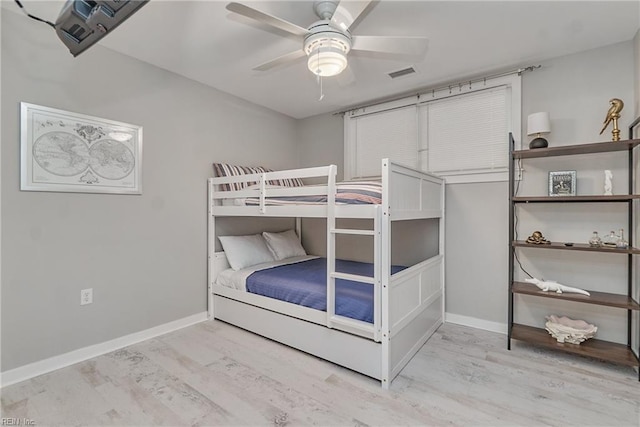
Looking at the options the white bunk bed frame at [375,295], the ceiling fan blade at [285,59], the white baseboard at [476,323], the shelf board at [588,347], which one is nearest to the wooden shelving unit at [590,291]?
the shelf board at [588,347]

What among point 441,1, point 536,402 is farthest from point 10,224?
point 536,402

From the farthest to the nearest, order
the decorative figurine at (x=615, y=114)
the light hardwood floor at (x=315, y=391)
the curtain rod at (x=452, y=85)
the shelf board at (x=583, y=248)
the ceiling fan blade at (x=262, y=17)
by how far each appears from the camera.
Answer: the curtain rod at (x=452, y=85) → the decorative figurine at (x=615, y=114) → the shelf board at (x=583, y=248) → the light hardwood floor at (x=315, y=391) → the ceiling fan blade at (x=262, y=17)

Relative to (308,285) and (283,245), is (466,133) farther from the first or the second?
(283,245)

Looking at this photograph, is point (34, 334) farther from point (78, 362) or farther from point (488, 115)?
point (488, 115)

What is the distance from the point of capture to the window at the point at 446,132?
9.12 ft

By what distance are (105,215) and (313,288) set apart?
176cm

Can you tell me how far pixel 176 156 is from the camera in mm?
2879

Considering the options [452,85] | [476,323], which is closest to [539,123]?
[452,85]

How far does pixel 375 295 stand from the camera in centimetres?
197

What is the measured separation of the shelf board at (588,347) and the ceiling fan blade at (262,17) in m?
2.75

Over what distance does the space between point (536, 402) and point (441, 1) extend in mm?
2480

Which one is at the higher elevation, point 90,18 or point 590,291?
point 90,18

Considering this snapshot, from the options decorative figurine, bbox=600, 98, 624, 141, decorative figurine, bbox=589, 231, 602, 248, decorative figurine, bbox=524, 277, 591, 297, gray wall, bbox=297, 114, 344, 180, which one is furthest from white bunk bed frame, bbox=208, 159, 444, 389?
gray wall, bbox=297, 114, 344, 180

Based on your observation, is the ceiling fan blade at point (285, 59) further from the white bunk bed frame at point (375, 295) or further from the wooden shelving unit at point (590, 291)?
the wooden shelving unit at point (590, 291)
